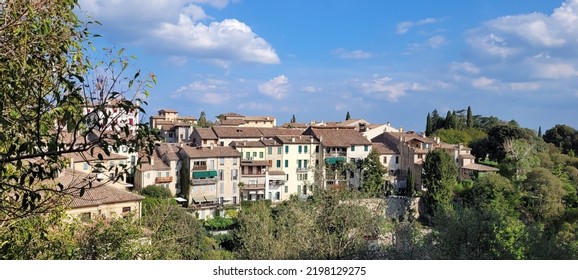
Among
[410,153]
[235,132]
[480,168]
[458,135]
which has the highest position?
[458,135]


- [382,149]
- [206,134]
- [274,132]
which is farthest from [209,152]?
[382,149]

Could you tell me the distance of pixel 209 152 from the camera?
22.2 meters

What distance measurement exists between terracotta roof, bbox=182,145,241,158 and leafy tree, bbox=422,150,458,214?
9.32 metres

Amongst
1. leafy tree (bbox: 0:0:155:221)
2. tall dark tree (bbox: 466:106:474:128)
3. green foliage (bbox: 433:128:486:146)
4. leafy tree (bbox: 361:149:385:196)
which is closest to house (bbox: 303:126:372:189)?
leafy tree (bbox: 361:149:385:196)

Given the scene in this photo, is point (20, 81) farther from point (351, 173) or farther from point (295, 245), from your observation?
point (351, 173)

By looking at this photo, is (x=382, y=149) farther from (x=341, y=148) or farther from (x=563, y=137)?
(x=563, y=137)

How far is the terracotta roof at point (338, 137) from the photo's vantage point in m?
25.0

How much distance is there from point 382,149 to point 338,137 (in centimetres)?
262

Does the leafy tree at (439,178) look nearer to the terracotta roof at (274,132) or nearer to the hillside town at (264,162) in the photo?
the hillside town at (264,162)

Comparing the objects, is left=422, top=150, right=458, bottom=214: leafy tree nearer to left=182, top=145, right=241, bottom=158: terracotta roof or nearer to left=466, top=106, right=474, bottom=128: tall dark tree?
left=182, top=145, right=241, bottom=158: terracotta roof

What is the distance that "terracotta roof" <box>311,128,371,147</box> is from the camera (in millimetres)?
24984

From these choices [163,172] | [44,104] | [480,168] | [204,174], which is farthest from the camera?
[480,168]

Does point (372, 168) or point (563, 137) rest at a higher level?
point (563, 137)
